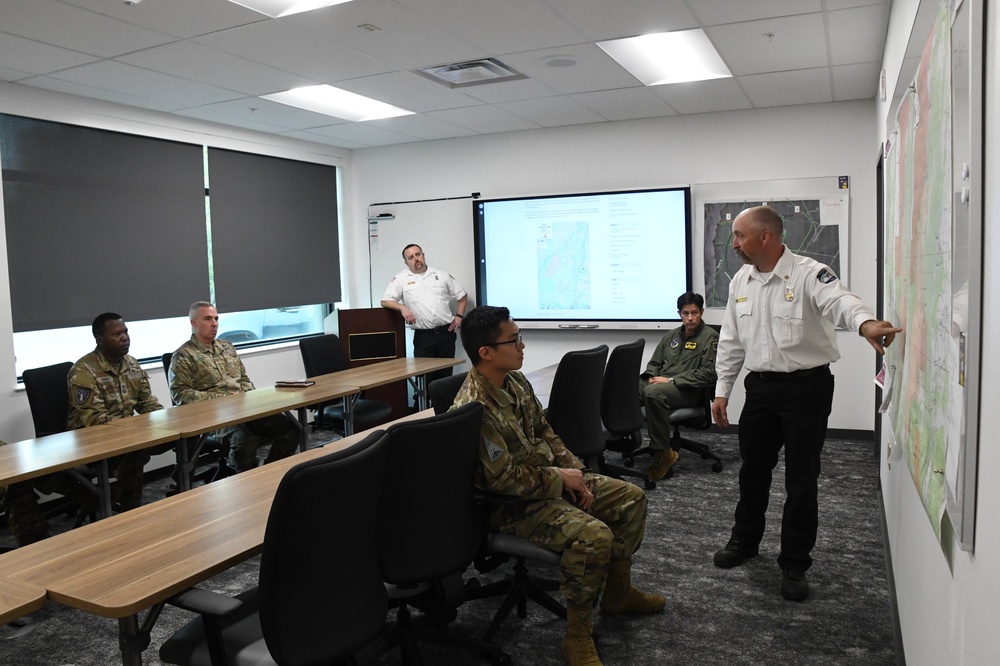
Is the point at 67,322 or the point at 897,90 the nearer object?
the point at 897,90

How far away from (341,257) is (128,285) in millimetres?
2539

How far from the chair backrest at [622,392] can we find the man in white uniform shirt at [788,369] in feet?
3.49

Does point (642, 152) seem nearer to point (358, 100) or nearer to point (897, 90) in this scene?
point (358, 100)

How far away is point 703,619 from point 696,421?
2253 mm

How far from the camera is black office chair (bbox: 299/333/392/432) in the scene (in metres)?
5.25

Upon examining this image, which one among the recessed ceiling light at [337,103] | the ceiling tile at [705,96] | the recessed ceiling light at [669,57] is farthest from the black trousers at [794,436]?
the recessed ceiling light at [337,103]

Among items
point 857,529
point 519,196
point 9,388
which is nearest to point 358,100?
point 519,196

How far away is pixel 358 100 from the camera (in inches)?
221

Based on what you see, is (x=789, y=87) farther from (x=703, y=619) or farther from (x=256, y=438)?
(x=256, y=438)

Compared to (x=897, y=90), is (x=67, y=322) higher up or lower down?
lower down

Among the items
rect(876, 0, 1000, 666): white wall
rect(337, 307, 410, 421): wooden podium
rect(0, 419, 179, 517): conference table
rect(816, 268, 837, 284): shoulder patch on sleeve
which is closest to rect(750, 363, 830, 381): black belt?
rect(816, 268, 837, 284): shoulder patch on sleeve

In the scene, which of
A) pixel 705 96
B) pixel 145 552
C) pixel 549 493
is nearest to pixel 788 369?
pixel 549 493

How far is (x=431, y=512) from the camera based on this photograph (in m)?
2.19

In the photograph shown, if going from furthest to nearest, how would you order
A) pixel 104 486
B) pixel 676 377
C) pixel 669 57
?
pixel 676 377 < pixel 669 57 < pixel 104 486
